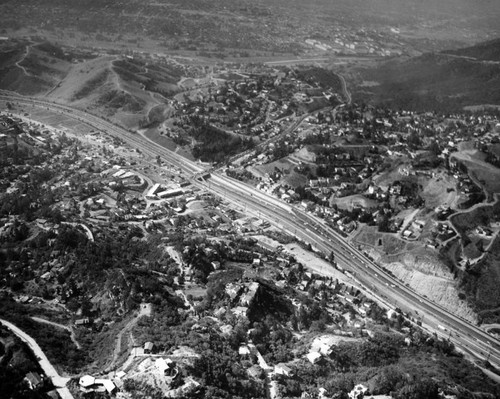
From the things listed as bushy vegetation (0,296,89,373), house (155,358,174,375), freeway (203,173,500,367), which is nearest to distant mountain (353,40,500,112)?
freeway (203,173,500,367)

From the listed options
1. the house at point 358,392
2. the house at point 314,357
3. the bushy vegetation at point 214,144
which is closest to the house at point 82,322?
the house at point 314,357

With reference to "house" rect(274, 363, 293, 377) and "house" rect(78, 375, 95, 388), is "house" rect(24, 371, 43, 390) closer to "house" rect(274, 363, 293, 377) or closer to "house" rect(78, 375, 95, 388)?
"house" rect(78, 375, 95, 388)

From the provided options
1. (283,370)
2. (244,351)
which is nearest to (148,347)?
(244,351)

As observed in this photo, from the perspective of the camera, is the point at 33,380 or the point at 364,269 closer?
the point at 33,380

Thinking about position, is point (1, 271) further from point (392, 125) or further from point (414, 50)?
point (414, 50)

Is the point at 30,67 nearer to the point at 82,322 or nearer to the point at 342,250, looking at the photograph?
the point at 342,250

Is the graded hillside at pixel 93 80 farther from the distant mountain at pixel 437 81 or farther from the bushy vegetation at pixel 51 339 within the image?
the bushy vegetation at pixel 51 339
